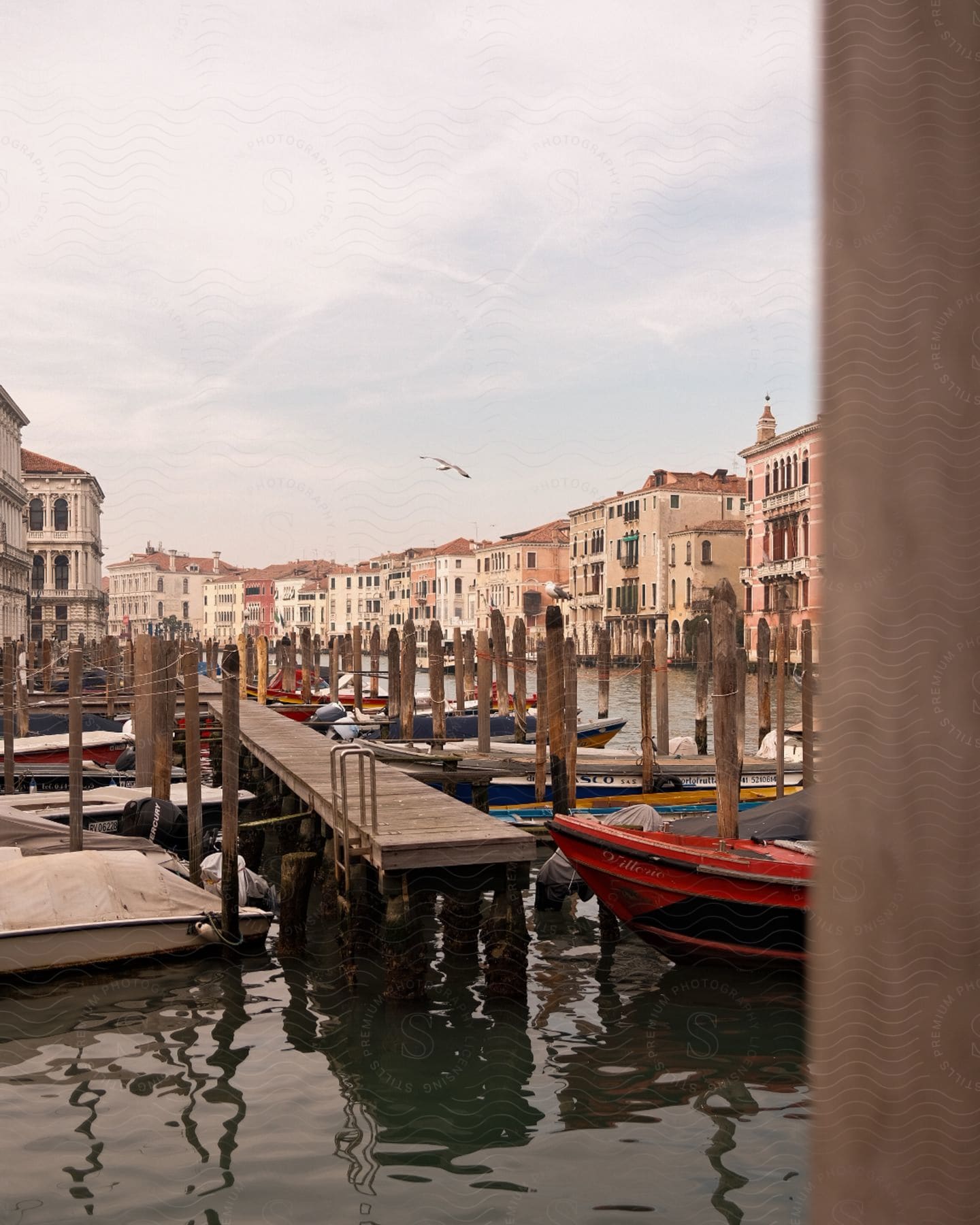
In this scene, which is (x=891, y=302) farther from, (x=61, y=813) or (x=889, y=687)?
(x=61, y=813)

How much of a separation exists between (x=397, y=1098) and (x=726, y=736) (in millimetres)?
4010

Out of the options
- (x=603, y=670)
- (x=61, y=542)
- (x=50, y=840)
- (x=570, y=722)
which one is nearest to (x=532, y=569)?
(x=61, y=542)

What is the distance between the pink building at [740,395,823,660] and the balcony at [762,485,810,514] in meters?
0.02

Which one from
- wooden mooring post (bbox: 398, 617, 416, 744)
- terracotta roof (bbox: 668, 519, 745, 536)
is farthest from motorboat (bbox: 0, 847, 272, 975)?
terracotta roof (bbox: 668, 519, 745, 536)

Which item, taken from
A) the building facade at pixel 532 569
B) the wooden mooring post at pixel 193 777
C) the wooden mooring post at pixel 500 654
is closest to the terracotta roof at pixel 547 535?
the building facade at pixel 532 569

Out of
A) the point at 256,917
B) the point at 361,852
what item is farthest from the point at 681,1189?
the point at 256,917

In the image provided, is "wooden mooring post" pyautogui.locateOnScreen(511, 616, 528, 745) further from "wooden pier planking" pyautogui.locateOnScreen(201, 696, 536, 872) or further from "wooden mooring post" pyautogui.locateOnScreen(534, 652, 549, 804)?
"wooden pier planking" pyautogui.locateOnScreen(201, 696, 536, 872)

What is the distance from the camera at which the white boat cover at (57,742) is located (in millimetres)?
16938

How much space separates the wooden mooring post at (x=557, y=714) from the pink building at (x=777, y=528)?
3029 centimetres

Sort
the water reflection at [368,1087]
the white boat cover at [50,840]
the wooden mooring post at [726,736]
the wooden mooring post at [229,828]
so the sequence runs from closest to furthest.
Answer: the water reflection at [368,1087]
the wooden mooring post at [229,828]
the wooden mooring post at [726,736]
the white boat cover at [50,840]

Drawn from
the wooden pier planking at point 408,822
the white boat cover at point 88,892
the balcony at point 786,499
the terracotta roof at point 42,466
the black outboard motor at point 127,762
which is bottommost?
the white boat cover at point 88,892

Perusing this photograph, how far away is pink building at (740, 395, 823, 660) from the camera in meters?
43.3

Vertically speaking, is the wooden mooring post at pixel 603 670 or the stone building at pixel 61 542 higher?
the stone building at pixel 61 542

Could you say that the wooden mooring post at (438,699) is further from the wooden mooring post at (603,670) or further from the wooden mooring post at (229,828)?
the wooden mooring post at (229,828)
